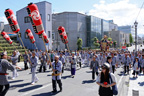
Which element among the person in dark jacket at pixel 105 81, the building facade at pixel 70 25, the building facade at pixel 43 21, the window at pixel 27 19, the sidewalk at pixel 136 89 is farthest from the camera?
the building facade at pixel 70 25

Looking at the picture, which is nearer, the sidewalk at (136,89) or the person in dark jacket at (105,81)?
the person in dark jacket at (105,81)

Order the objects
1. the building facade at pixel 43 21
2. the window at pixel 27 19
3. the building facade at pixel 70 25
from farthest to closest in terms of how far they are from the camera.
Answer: the building facade at pixel 70 25 < the window at pixel 27 19 < the building facade at pixel 43 21

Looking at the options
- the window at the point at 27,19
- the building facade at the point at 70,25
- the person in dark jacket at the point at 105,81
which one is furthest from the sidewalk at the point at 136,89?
the building facade at the point at 70,25

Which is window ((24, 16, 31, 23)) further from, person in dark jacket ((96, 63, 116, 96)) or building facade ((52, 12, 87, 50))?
person in dark jacket ((96, 63, 116, 96))

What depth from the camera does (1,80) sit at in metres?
5.59

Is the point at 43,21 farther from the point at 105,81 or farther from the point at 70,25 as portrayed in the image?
the point at 105,81

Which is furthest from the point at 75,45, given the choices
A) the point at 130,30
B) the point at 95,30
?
the point at 130,30

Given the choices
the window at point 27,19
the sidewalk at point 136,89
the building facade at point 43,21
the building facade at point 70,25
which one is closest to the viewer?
the sidewalk at point 136,89

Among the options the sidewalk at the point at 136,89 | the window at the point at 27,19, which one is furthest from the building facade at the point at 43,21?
the sidewalk at the point at 136,89

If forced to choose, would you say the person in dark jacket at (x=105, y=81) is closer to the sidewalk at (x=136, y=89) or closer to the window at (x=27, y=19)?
the sidewalk at (x=136, y=89)

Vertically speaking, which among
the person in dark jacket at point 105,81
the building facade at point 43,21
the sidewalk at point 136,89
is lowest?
the sidewalk at point 136,89

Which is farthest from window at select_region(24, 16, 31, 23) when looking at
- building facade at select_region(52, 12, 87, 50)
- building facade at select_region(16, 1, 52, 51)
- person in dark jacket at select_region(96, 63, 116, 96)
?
person in dark jacket at select_region(96, 63, 116, 96)

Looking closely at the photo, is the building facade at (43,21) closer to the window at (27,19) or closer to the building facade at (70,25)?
the window at (27,19)

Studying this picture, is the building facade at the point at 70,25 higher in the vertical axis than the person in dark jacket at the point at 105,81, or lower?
higher
